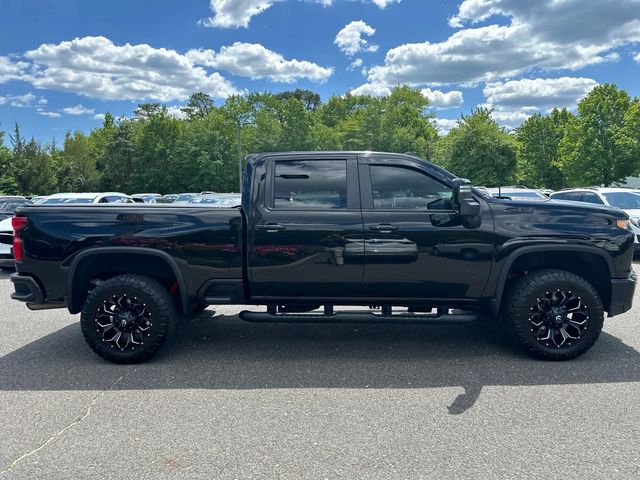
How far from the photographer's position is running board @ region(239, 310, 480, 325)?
169 inches

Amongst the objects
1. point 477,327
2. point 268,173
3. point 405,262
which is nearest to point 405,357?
point 405,262

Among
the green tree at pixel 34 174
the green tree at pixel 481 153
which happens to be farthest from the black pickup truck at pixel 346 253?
the green tree at pixel 34 174

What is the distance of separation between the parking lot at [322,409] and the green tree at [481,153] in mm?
33079

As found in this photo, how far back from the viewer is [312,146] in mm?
40188

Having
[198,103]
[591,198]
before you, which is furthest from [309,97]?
[591,198]

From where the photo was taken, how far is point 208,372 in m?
4.13

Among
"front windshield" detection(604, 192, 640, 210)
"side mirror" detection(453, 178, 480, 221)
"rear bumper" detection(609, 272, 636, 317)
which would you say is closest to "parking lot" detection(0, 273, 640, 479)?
"rear bumper" detection(609, 272, 636, 317)

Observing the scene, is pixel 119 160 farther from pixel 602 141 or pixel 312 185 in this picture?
pixel 312 185

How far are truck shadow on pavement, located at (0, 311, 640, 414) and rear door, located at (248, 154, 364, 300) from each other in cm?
69

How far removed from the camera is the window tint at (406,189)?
429 cm

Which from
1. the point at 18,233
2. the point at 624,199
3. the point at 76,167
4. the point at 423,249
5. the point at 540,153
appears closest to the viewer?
the point at 423,249

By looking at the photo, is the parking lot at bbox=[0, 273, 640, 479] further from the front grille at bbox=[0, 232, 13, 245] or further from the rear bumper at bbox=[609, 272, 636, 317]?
the front grille at bbox=[0, 232, 13, 245]

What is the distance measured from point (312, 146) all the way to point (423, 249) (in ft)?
121

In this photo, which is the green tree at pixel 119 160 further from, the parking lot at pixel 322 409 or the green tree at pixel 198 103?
the parking lot at pixel 322 409
